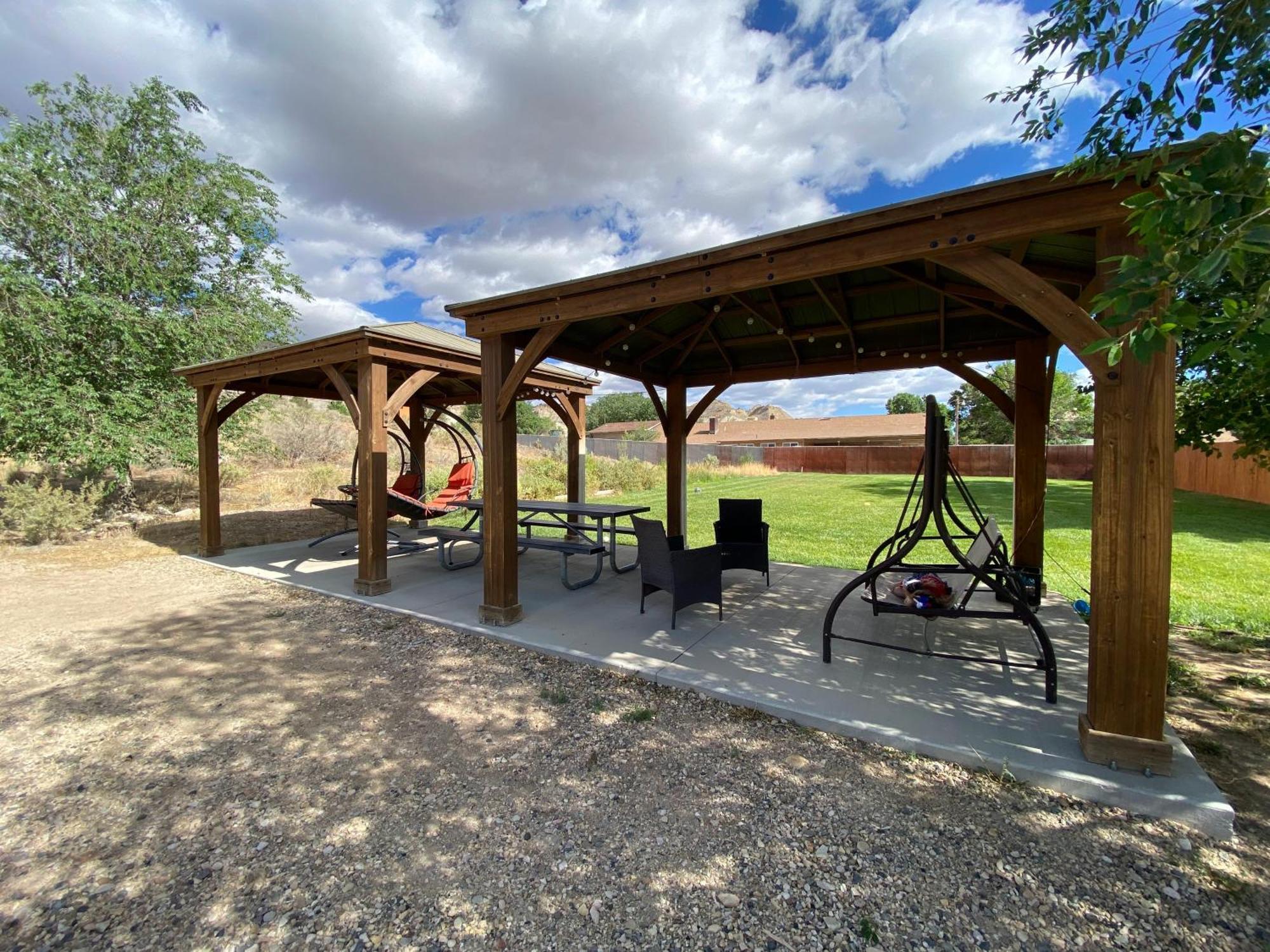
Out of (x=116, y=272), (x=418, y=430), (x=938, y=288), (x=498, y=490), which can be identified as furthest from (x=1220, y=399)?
(x=116, y=272)

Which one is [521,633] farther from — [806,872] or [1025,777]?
[1025,777]

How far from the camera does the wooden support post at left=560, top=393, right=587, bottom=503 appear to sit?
7.62 metres

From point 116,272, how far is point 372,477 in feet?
28.2

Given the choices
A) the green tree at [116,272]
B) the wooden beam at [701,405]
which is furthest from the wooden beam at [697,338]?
the green tree at [116,272]

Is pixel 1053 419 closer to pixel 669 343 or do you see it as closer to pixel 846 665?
pixel 669 343

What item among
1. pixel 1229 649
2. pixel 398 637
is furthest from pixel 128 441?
pixel 1229 649

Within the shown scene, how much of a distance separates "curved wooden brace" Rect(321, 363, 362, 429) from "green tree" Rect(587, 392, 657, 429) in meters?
58.4

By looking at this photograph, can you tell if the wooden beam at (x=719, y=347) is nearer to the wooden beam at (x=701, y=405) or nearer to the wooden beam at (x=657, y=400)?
the wooden beam at (x=701, y=405)

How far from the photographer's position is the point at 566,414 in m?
7.47

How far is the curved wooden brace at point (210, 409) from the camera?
22.3 feet

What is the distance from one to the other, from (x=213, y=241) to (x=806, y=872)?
13.9m

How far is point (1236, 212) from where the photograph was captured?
1170 mm

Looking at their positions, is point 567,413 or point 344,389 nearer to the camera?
point 344,389

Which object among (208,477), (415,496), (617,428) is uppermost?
(617,428)
